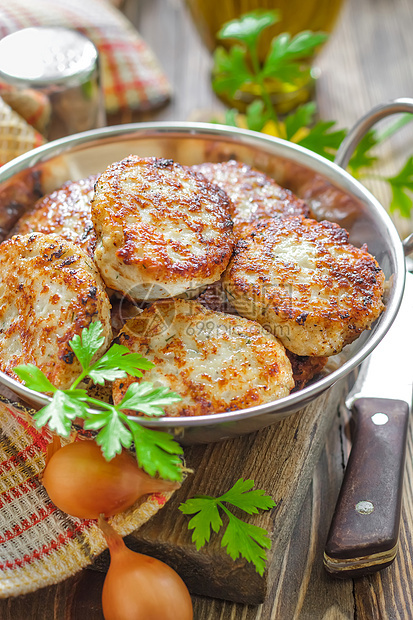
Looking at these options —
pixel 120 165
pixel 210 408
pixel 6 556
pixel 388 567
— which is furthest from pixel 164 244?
pixel 388 567

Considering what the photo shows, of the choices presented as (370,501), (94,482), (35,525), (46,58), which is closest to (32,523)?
(35,525)

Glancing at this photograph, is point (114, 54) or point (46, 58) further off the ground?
point (46, 58)

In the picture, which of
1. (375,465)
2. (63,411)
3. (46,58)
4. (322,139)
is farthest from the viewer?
(46,58)

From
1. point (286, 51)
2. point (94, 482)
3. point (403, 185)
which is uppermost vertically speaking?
point (286, 51)

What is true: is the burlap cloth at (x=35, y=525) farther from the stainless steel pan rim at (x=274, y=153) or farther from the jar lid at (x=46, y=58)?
the jar lid at (x=46, y=58)

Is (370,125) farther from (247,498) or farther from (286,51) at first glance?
(247,498)

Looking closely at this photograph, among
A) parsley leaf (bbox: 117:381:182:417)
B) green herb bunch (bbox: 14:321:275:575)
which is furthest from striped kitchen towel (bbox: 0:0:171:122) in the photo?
parsley leaf (bbox: 117:381:182:417)

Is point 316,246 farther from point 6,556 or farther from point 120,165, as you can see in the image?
point 6,556
